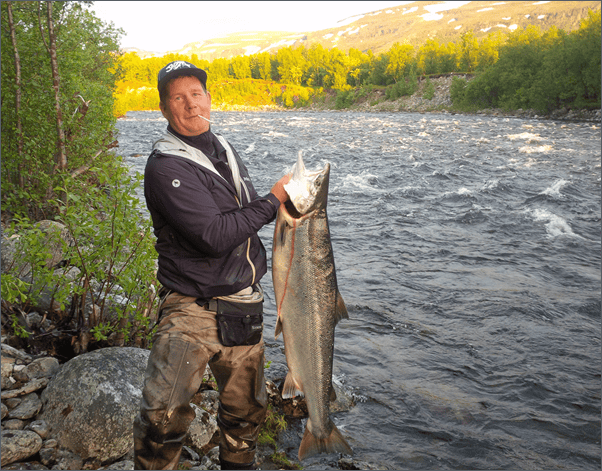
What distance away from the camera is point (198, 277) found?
3.00 meters

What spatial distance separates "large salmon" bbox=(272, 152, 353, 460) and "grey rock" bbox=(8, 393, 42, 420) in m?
2.42

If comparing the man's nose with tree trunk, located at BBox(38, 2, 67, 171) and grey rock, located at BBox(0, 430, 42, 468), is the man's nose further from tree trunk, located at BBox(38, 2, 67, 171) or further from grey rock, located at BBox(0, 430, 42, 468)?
tree trunk, located at BBox(38, 2, 67, 171)

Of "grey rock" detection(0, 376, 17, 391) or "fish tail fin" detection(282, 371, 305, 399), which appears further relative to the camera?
"grey rock" detection(0, 376, 17, 391)

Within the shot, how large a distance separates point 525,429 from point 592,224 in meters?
10.2

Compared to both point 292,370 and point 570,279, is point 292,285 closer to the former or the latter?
point 292,370

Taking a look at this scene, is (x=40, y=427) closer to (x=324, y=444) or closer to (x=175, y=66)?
(x=324, y=444)

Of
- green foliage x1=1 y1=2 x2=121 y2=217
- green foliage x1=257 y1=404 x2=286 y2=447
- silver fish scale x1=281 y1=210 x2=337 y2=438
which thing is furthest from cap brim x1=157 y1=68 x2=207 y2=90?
green foliage x1=1 y1=2 x2=121 y2=217

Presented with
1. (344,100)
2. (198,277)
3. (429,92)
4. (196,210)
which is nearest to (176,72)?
(196,210)

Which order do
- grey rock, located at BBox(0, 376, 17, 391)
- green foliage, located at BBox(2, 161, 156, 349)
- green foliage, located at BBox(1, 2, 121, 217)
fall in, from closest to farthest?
grey rock, located at BBox(0, 376, 17, 391) < green foliage, located at BBox(2, 161, 156, 349) < green foliage, located at BBox(1, 2, 121, 217)

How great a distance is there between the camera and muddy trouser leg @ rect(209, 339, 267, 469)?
320cm

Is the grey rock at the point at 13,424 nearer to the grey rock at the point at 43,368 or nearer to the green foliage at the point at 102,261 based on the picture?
the grey rock at the point at 43,368

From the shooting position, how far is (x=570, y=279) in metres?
10.1

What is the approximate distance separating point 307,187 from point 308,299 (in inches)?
29.4

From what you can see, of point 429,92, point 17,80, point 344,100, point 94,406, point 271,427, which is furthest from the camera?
point 344,100
